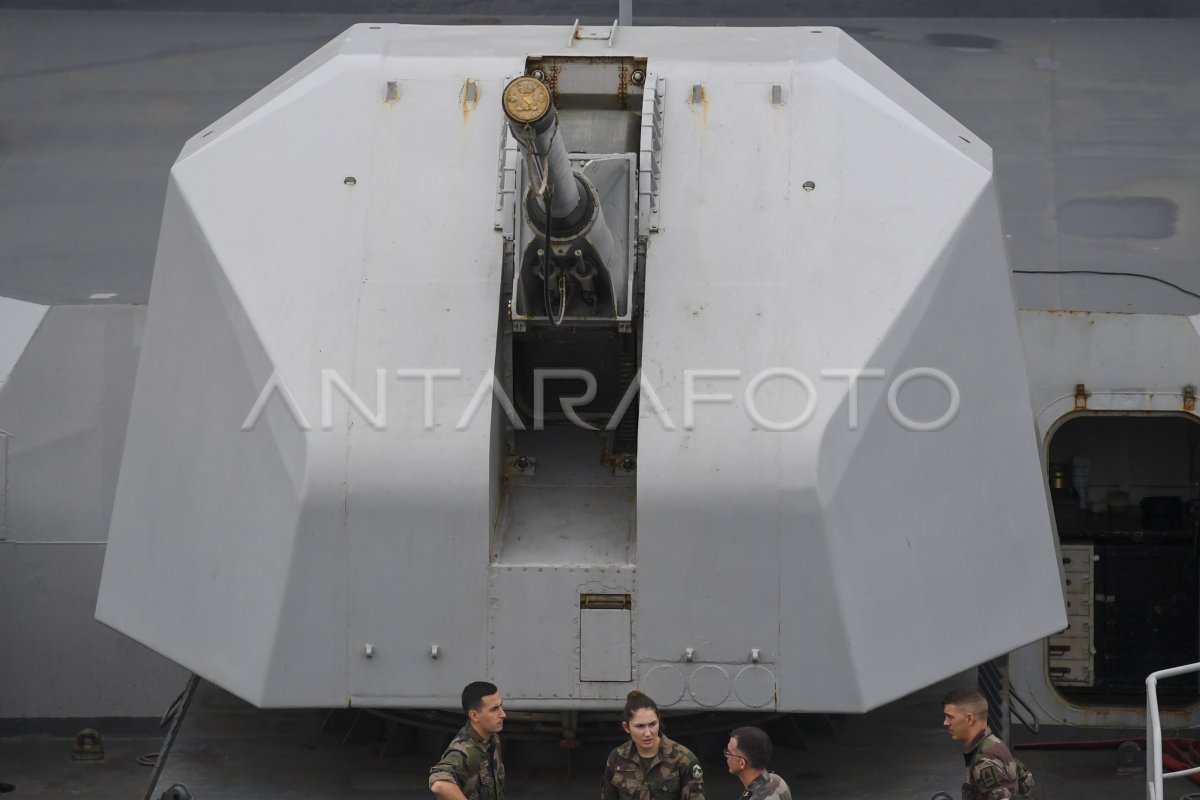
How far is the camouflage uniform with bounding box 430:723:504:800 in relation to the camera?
17.1 feet

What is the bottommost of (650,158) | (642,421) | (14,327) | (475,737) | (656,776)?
→ (656,776)

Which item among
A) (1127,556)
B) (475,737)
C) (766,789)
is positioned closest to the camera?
(766,789)

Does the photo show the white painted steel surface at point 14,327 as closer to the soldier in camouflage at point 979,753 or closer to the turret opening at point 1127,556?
the soldier in camouflage at point 979,753

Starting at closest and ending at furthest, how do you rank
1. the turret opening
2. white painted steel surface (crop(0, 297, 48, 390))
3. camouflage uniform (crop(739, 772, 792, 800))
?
camouflage uniform (crop(739, 772, 792, 800)) → white painted steel surface (crop(0, 297, 48, 390)) → the turret opening

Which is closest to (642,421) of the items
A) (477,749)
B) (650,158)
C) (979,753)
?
(650,158)

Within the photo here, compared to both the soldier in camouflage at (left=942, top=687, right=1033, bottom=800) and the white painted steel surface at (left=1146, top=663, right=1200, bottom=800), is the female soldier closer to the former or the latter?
the soldier in camouflage at (left=942, top=687, right=1033, bottom=800)

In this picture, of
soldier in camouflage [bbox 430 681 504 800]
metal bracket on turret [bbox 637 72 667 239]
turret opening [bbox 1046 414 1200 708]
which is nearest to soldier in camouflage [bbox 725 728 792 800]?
soldier in camouflage [bbox 430 681 504 800]

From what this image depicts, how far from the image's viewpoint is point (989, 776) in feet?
16.7

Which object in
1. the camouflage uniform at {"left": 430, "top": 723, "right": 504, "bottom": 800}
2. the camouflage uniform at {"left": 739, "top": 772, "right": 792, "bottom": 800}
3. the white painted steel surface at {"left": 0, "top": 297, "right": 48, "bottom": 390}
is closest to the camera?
the camouflage uniform at {"left": 739, "top": 772, "right": 792, "bottom": 800}

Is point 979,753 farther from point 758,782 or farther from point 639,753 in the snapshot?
point 639,753

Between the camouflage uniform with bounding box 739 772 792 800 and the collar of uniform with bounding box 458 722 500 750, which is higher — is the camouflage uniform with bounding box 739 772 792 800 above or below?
below

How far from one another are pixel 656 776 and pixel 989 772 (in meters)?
0.88

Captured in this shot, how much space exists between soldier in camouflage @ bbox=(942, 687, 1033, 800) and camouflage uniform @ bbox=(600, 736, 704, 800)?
71 centimetres

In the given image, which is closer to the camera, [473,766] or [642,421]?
[473,766]
